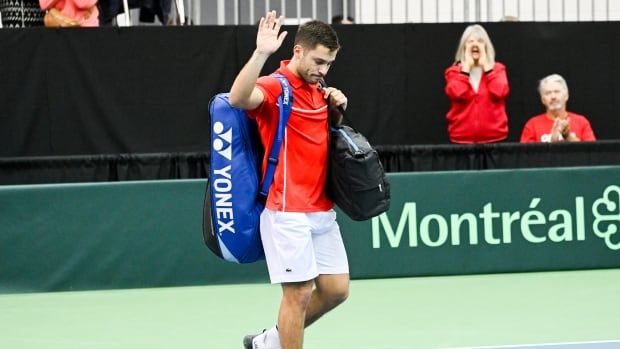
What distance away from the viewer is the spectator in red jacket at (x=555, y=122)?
448 inches

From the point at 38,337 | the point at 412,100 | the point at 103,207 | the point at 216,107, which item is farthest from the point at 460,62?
the point at 216,107

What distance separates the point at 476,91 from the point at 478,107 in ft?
0.53

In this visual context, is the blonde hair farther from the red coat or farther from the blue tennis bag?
the blue tennis bag

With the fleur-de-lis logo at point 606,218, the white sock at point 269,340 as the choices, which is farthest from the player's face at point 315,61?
the fleur-de-lis logo at point 606,218

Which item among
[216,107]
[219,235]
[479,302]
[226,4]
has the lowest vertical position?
[479,302]

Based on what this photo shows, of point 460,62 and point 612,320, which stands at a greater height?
point 460,62

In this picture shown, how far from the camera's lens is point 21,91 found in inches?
446

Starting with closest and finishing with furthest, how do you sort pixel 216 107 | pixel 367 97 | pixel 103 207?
pixel 216 107 < pixel 103 207 < pixel 367 97

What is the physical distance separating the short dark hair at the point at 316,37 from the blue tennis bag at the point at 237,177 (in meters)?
0.22

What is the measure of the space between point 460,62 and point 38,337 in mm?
4703

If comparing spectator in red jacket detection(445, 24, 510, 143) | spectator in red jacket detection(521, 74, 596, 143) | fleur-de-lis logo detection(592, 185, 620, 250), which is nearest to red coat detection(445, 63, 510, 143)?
spectator in red jacket detection(445, 24, 510, 143)

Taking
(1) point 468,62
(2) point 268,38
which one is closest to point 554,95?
→ (1) point 468,62

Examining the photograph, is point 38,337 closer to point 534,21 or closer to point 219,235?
point 219,235

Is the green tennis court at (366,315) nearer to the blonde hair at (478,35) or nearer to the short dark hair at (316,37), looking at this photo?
the blonde hair at (478,35)
